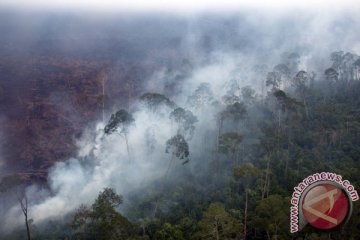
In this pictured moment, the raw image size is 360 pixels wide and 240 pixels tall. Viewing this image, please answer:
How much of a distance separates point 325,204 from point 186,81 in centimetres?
6281

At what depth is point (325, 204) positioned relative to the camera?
20562mm

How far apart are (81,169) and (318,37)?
99.6m

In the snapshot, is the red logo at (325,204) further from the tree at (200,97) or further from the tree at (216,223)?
the tree at (200,97)

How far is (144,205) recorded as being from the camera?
4394 centimetres

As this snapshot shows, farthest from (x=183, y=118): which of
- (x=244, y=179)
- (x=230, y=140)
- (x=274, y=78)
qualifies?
(x=274, y=78)

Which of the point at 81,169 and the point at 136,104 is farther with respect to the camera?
the point at 136,104

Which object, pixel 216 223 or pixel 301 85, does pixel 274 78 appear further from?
pixel 216 223

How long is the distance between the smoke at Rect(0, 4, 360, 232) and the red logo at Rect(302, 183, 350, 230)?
29.2m

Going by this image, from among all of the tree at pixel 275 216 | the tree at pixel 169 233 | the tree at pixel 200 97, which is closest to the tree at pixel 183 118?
the tree at pixel 200 97

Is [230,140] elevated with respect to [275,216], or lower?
elevated

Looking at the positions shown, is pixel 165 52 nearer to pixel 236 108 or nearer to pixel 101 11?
pixel 101 11

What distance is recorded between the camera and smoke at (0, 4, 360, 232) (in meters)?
50.0

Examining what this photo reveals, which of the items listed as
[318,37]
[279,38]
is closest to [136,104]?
[279,38]

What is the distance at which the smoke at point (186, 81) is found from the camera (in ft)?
164
